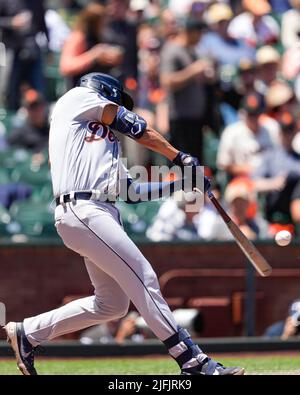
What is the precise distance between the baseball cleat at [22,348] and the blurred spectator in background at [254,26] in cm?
785

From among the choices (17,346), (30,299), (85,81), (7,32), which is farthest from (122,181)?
(7,32)

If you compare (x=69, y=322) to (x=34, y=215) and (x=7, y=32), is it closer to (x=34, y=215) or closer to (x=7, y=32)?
(x=34, y=215)

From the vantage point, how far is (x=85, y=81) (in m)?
6.90

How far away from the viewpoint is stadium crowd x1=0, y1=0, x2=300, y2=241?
1163 cm

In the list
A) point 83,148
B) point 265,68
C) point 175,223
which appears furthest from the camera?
point 265,68

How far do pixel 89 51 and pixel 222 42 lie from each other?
2.24m

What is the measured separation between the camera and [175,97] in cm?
1231

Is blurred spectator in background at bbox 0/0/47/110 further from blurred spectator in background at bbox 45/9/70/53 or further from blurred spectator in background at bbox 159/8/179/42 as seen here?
blurred spectator in background at bbox 159/8/179/42

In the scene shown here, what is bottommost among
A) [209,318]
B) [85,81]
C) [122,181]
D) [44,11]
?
[209,318]

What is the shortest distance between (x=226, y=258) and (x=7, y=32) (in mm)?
3922

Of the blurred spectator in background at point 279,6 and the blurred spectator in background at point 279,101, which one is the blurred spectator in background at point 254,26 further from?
the blurred spectator in background at point 279,101

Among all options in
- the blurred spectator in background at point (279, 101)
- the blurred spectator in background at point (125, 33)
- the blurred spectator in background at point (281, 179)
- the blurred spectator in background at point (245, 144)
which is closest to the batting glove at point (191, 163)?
the blurred spectator in background at point (281, 179)
